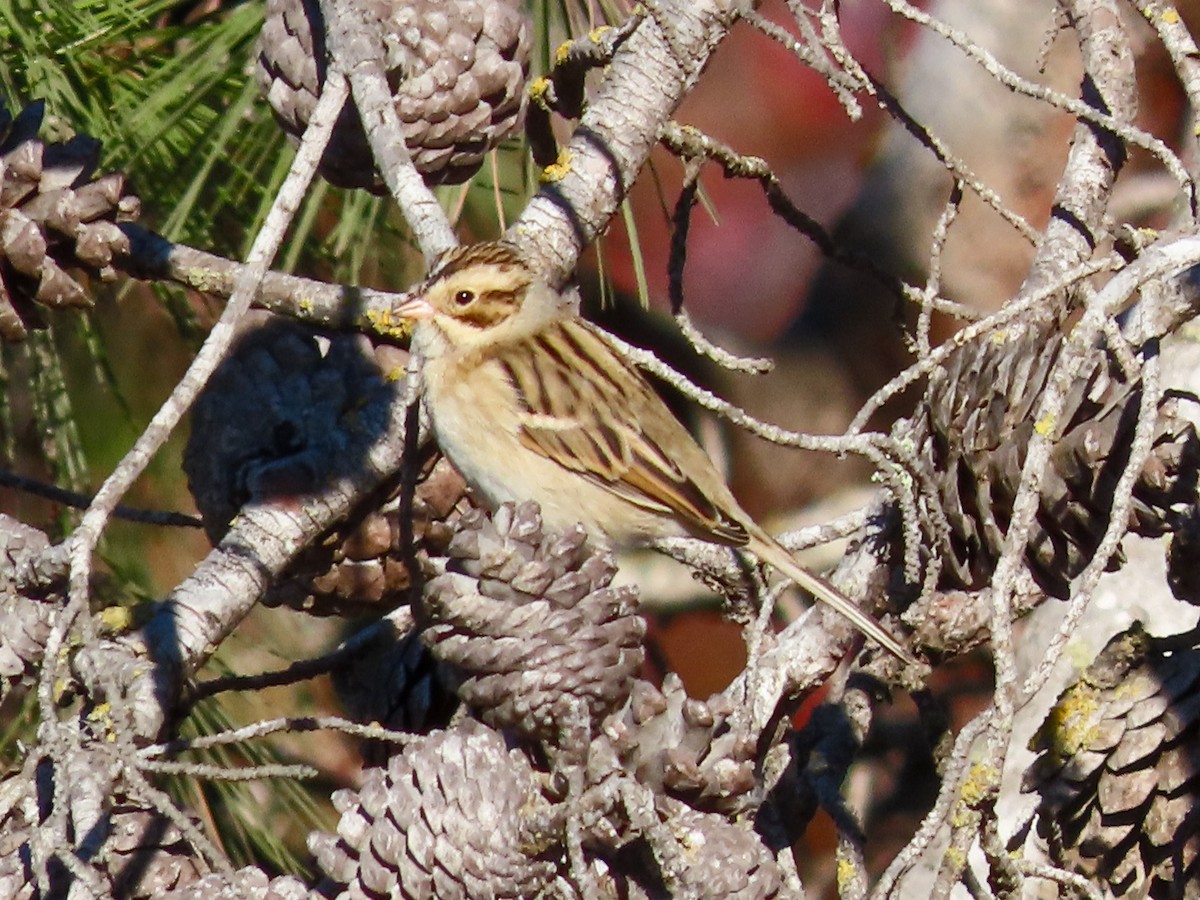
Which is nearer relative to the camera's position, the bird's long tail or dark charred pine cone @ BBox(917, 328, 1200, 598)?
dark charred pine cone @ BBox(917, 328, 1200, 598)

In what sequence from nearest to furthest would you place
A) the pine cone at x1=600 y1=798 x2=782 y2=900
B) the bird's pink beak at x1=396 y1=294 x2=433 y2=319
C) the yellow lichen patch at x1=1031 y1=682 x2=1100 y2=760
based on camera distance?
the pine cone at x1=600 y1=798 x2=782 y2=900 < the yellow lichen patch at x1=1031 y1=682 x2=1100 y2=760 < the bird's pink beak at x1=396 y1=294 x2=433 y2=319

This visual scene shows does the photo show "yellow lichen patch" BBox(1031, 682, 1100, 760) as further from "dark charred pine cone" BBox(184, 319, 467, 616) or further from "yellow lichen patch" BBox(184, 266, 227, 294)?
"yellow lichen patch" BBox(184, 266, 227, 294)

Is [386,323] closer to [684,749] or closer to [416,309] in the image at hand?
[416,309]

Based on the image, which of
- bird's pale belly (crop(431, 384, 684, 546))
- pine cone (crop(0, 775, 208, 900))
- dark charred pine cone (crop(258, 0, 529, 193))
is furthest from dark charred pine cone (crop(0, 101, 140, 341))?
bird's pale belly (crop(431, 384, 684, 546))

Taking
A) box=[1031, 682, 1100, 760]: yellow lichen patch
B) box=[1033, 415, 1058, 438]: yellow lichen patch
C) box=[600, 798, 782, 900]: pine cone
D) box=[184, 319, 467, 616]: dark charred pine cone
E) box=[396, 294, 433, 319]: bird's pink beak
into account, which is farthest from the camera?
box=[396, 294, 433, 319]: bird's pink beak

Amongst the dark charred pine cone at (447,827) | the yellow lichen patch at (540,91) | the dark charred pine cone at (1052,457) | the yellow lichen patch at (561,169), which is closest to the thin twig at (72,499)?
the dark charred pine cone at (447,827)

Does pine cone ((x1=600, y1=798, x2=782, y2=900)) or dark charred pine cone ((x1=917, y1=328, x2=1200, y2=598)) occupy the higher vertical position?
dark charred pine cone ((x1=917, y1=328, x2=1200, y2=598))

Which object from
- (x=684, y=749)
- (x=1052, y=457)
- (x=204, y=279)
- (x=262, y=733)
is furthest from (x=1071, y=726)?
(x=204, y=279)

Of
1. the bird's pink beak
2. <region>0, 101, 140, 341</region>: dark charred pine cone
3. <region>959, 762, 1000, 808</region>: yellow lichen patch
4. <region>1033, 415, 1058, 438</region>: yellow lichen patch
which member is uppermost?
the bird's pink beak

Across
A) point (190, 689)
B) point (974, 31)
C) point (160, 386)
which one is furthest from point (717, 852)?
point (974, 31)
